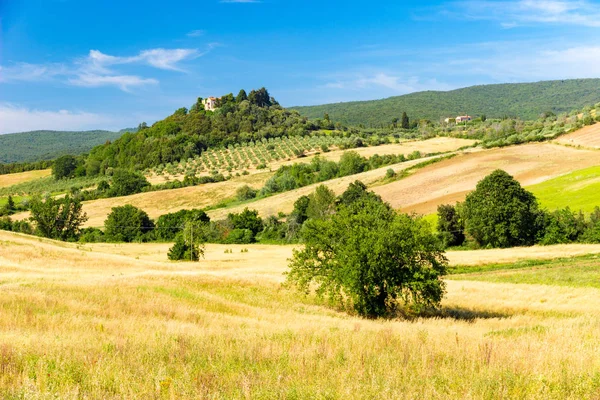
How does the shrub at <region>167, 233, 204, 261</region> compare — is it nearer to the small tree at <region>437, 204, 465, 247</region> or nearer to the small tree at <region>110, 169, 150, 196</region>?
the small tree at <region>437, 204, 465, 247</region>

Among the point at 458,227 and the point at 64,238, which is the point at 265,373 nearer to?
the point at 458,227

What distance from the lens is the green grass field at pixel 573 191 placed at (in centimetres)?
7062

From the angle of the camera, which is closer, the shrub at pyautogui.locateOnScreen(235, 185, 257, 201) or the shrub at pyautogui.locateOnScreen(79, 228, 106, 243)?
the shrub at pyautogui.locateOnScreen(79, 228, 106, 243)

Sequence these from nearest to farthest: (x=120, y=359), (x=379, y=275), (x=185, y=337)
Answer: (x=120, y=359) → (x=185, y=337) → (x=379, y=275)

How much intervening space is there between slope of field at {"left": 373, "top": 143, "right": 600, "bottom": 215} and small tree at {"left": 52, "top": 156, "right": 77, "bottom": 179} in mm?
124924

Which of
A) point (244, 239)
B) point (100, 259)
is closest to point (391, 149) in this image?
point (244, 239)

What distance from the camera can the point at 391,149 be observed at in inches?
6029

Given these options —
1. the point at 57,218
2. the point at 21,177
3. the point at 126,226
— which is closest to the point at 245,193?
the point at 126,226

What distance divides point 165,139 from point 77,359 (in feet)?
641

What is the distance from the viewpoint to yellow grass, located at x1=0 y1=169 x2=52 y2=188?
177438 mm

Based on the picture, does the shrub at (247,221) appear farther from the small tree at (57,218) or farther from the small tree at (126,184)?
the small tree at (126,184)

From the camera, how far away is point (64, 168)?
594 ft

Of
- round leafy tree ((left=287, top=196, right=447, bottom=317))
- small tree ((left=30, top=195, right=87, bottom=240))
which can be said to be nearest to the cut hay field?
round leafy tree ((left=287, top=196, right=447, bottom=317))

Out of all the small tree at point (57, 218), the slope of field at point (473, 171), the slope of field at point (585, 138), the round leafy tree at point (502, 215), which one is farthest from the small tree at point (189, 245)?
the slope of field at point (585, 138)
